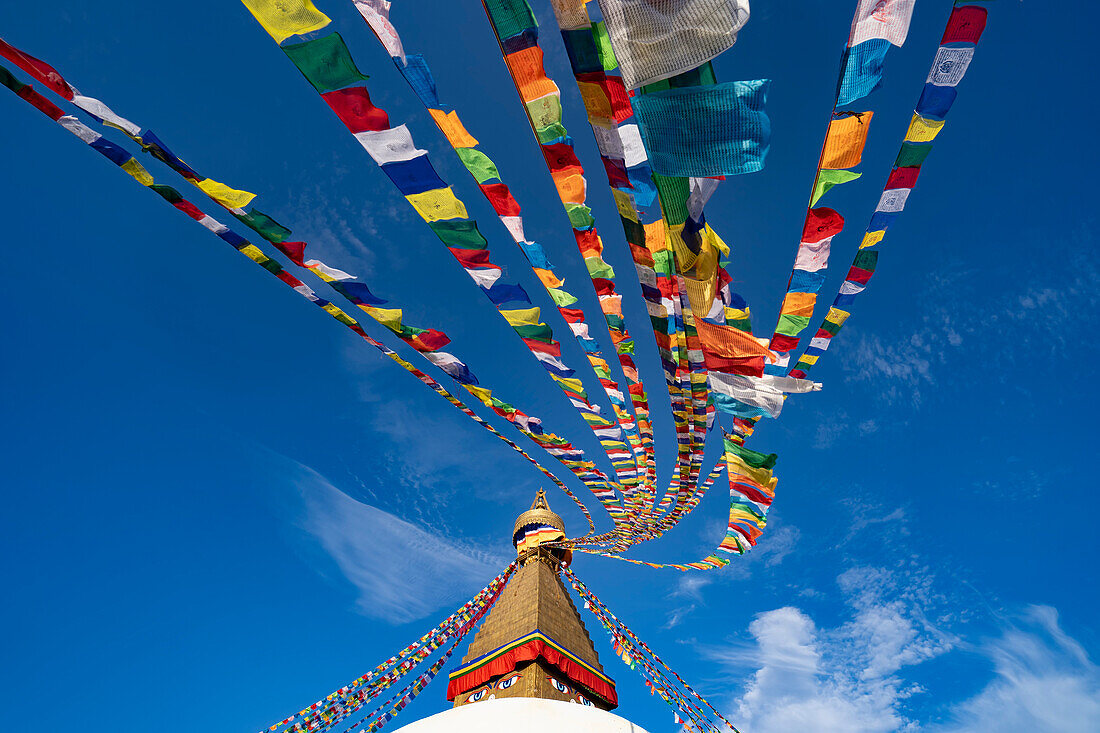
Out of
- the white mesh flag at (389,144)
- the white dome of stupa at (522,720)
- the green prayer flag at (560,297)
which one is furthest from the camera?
the white dome of stupa at (522,720)

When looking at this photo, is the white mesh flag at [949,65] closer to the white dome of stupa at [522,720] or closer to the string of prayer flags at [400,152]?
the string of prayer flags at [400,152]

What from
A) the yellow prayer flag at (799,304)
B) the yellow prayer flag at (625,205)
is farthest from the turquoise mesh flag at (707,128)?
the yellow prayer flag at (799,304)

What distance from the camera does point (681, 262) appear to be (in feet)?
10.4

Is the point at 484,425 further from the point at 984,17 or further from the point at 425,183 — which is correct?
the point at 984,17

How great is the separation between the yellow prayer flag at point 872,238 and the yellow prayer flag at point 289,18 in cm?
376

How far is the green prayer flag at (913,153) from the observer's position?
2863mm

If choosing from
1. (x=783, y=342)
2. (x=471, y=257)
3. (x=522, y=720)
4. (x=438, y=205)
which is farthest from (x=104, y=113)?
(x=522, y=720)

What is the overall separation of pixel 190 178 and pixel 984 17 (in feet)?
14.7

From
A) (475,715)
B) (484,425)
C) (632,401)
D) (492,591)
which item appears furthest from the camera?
(492,591)

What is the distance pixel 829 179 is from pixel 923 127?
0.67 m

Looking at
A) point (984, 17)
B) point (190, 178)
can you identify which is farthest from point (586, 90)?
point (190, 178)

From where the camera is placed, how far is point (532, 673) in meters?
10.5

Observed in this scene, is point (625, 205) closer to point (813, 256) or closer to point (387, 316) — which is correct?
point (813, 256)

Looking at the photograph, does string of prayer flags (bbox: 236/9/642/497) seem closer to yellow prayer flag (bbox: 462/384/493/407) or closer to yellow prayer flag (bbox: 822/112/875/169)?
yellow prayer flag (bbox: 462/384/493/407)
